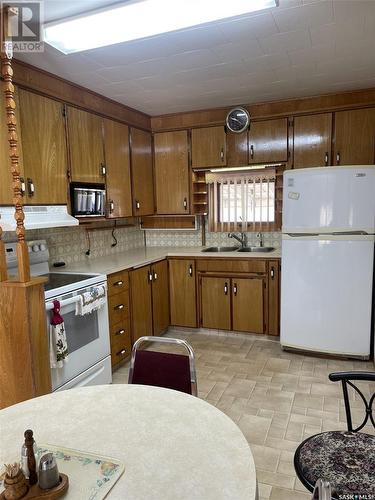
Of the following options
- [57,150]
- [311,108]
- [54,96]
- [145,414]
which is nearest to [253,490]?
[145,414]

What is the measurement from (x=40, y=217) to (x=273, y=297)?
7.73ft

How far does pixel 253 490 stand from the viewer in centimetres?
86

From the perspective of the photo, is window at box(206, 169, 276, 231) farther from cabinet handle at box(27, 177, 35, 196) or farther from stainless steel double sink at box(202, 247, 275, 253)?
cabinet handle at box(27, 177, 35, 196)

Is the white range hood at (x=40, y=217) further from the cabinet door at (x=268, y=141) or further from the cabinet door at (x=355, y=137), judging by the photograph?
the cabinet door at (x=355, y=137)

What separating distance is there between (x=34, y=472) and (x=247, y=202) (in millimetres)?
3660

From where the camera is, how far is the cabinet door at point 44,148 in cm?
252

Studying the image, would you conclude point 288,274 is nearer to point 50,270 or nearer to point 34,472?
point 50,270

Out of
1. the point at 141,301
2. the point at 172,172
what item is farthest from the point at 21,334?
the point at 172,172

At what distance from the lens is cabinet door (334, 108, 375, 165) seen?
3.41m

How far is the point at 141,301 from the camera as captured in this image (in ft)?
11.6

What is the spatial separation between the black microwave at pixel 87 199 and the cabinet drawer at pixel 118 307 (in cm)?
76

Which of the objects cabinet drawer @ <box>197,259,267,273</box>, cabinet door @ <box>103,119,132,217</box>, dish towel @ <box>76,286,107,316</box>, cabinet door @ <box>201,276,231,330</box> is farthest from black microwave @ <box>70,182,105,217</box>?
cabinet door @ <box>201,276,231,330</box>

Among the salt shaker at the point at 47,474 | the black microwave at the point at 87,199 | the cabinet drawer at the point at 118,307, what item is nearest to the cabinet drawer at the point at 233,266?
the cabinet drawer at the point at 118,307

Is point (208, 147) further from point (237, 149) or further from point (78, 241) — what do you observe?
point (78, 241)
